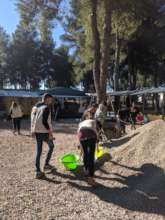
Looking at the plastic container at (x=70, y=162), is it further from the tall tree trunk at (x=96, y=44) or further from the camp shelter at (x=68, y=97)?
the camp shelter at (x=68, y=97)

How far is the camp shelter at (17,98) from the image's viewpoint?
3093cm

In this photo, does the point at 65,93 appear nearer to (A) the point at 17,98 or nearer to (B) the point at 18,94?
(B) the point at 18,94

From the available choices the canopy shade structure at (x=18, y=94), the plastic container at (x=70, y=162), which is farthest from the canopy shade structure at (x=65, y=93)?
the plastic container at (x=70, y=162)

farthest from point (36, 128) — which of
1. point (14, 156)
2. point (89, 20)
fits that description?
point (89, 20)

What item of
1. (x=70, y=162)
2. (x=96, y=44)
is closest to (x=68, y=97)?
(x=96, y=44)

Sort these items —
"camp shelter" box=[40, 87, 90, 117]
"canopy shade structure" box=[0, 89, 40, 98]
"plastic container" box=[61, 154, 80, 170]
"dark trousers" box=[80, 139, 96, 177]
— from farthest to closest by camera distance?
1. "camp shelter" box=[40, 87, 90, 117]
2. "canopy shade structure" box=[0, 89, 40, 98]
3. "plastic container" box=[61, 154, 80, 170]
4. "dark trousers" box=[80, 139, 96, 177]

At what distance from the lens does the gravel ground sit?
552cm

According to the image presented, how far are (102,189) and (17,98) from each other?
26842 mm

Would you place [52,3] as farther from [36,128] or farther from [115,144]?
[36,128]

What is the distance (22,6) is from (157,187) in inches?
447

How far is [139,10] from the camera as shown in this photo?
1562cm

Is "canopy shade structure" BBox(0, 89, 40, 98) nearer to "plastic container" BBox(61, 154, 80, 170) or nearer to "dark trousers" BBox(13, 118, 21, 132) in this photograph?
"dark trousers" BBox(13, 118, 21, 132)

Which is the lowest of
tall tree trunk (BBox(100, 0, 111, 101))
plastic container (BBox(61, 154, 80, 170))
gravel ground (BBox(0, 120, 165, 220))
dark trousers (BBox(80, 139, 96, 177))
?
gravel ground (BBox(0, 120, 165, 220))

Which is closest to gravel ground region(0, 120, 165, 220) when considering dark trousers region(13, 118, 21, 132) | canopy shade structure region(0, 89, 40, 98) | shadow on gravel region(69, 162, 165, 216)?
shadow on gravel region(69, 162, 165, 216)
